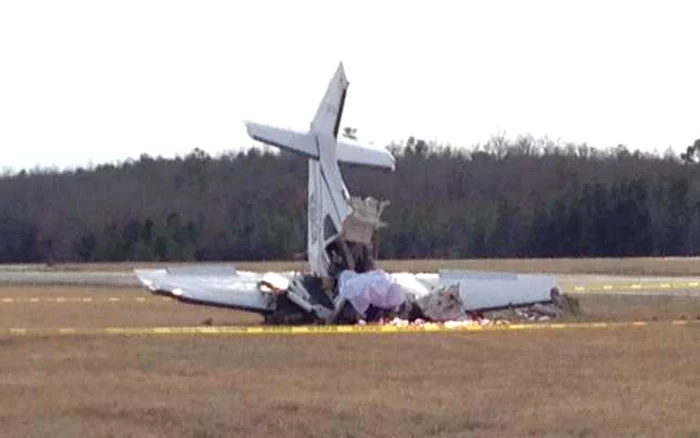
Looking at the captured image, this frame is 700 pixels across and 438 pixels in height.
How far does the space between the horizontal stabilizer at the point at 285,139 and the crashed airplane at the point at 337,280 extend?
19 millimetres

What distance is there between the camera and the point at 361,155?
107 ft

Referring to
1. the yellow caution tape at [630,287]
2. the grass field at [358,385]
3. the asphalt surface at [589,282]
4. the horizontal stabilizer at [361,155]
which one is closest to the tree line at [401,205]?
the asphalt surface at [589,282]

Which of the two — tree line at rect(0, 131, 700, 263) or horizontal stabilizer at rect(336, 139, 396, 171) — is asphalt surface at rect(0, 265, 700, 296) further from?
tree line at rect(0, 131, 700, 263)

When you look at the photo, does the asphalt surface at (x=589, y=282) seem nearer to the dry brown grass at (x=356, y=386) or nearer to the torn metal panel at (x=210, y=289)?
the torn metal panel at (x=210, y=289)

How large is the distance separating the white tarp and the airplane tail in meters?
3.18

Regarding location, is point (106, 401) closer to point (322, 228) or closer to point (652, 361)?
point (652, 361)

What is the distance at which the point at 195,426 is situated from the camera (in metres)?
15.5

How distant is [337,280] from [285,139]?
295 centimetres

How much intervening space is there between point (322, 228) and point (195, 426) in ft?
55.4

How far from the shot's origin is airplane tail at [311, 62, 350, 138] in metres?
31.6

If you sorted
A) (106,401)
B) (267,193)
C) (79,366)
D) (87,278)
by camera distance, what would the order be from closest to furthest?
1. (106,401)
2. (79,366)
3. (87,278)
4. (267,193)

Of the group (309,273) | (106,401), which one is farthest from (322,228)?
(106,401)

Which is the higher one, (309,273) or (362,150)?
(362,150)

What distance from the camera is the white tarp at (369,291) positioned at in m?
30.2
